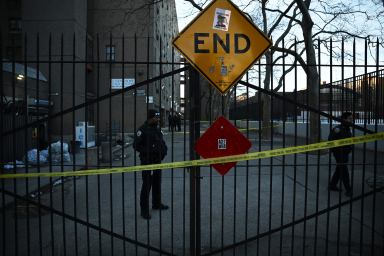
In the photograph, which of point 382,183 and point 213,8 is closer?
point 213,8

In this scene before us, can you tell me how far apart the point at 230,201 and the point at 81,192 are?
146 inches

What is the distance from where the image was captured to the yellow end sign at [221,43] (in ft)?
13.5

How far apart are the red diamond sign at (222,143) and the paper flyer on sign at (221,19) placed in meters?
0.99

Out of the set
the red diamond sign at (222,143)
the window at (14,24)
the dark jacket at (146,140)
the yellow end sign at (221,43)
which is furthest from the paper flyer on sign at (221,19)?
the window at (14,24)

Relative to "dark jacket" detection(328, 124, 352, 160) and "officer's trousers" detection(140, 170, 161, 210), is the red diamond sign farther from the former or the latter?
"dark jacket" detection(328, 124, 352, 160)

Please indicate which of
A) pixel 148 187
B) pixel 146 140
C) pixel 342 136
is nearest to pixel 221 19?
pixel 146 140

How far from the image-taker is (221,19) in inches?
163

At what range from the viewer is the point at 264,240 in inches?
218

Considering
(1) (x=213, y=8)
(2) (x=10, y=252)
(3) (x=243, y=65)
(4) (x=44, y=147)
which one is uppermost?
(1) (x=213, y=8)

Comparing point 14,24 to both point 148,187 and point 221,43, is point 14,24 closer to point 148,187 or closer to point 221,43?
point 148,187

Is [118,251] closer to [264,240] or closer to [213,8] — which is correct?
[264,240]

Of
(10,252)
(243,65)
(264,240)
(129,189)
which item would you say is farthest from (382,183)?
(10,252)

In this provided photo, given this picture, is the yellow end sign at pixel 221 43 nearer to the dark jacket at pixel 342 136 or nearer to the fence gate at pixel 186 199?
the fence gate at pixel 186 199

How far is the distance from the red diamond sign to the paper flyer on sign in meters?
0.99
